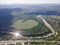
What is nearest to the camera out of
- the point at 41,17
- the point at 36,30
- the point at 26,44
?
the point at 26,44

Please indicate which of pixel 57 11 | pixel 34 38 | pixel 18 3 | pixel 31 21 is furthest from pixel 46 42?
pixel 18 3

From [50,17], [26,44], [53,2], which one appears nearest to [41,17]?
[50,17]

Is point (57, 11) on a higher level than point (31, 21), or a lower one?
higher

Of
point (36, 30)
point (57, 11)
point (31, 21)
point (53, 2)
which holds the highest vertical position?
point (53, 2)

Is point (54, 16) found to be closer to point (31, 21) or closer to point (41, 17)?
point (41, 17)

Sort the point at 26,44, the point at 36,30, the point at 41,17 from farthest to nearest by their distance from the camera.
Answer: the point at 41,17 < the point at 36,30 < the point at 26,44

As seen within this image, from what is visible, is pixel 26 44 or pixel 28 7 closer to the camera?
pixel 26 44

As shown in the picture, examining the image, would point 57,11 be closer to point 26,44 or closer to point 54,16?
point 54,16
